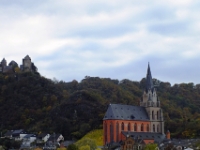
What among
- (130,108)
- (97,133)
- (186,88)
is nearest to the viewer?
(130,108)

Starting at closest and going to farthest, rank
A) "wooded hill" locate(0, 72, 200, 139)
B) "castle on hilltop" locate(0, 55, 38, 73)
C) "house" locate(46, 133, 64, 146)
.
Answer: "house" locate(46, 133, 64, 146)
"wooded hill" locate(0, 72, 200, 139)
"castle on hilltop" locate(0, 55, 38, 73)

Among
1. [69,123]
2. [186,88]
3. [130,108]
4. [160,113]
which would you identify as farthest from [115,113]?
[186,88]

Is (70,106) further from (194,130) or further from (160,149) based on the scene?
(160,149)

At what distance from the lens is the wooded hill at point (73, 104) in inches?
4688

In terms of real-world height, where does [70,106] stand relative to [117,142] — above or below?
above

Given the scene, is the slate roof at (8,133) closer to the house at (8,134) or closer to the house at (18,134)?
the house at (8,134)

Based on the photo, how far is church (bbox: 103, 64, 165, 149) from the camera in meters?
99.8

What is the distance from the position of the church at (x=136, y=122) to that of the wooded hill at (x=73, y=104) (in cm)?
732

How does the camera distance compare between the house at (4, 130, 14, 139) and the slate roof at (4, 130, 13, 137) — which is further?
the slate roof at (4, 130, 13, 137)

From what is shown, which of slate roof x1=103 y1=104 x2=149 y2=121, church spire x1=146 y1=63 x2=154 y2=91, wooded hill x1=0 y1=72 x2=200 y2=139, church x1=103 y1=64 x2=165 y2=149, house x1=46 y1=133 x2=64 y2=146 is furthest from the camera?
wooded hill x1=0 y1=72 x2=200 y2=139

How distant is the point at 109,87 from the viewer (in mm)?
149875

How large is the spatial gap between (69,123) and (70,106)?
8003 mm

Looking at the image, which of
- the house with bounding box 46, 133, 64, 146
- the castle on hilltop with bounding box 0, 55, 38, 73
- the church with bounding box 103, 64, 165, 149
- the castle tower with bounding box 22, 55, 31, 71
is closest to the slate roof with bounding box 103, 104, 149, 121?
the church with bounding box 103, 64, 165, 149

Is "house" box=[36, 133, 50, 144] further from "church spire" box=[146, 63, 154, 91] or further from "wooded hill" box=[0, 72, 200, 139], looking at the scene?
"church spire" box=[146, 63, 154, 91]
